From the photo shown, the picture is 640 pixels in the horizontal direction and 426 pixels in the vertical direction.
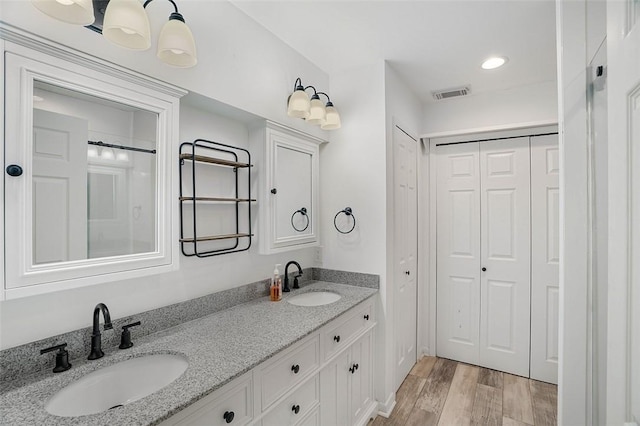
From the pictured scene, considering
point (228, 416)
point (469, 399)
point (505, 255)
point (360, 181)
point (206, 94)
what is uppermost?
point (206, 94)

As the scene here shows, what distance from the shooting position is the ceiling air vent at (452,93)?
2730 mm

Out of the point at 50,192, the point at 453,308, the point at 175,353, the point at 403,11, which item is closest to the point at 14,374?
the point at 175,353

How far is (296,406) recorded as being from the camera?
4.74ft

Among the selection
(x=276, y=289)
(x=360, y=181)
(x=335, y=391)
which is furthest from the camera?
(x=360, y=181)

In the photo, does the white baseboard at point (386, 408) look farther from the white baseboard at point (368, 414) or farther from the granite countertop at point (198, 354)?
the granite countertop at point (198, 354)

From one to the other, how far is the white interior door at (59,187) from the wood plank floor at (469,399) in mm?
2148

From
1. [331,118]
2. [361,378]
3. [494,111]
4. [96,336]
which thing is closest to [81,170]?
[96,336]

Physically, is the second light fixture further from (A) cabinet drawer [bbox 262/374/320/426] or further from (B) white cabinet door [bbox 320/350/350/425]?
(B) white cabinet door [bbox 320/350/350/425]

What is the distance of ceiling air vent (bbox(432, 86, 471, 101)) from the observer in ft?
8.96

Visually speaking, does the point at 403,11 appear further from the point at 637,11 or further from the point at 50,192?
the point at 50,192

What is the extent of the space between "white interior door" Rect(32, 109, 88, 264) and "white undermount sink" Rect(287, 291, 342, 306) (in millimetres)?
1336

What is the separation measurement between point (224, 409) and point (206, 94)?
1396 mm

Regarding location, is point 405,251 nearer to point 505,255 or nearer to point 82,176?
point 505,255

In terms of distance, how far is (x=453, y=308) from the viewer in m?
3.01
